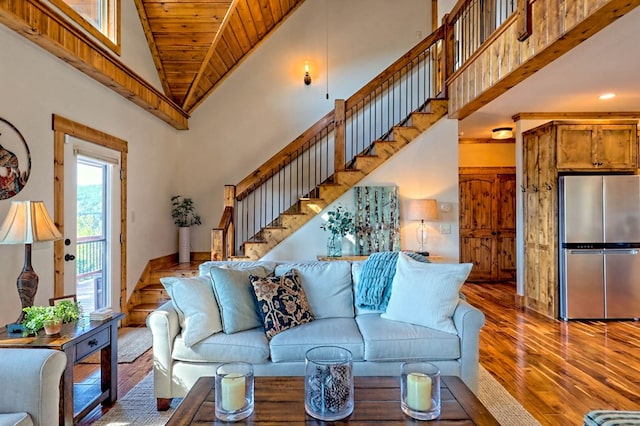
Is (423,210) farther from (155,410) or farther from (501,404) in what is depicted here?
(155,410)

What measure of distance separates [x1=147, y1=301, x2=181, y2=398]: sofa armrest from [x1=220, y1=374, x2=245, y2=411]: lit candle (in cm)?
105

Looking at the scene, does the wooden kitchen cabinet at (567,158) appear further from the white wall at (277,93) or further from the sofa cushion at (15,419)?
the sofa cushion at (15,419)

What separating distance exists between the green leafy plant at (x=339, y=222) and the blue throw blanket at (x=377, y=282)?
2093 mm

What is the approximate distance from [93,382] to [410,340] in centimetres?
239

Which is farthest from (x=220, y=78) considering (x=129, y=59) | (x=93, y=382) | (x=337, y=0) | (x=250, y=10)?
(x=93, y=382)

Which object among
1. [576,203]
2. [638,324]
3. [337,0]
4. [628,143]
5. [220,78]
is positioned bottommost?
[638,324]

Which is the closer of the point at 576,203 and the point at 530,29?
the point at 530,29

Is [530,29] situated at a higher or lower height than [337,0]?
lower

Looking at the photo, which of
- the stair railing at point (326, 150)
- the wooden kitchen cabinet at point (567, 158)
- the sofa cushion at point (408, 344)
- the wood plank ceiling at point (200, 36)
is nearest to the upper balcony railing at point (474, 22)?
the stair railing at point (326, 150)

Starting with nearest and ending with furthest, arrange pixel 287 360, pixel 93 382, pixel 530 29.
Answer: pixel 287 360 < pixel 93 382 < pixel 530 29

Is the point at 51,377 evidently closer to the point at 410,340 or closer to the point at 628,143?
the point at 410,340

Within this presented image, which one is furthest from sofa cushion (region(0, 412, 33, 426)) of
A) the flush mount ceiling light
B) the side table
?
the flush mount ceiling light

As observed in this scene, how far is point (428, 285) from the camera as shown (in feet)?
8.82

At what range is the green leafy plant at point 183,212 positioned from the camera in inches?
242
